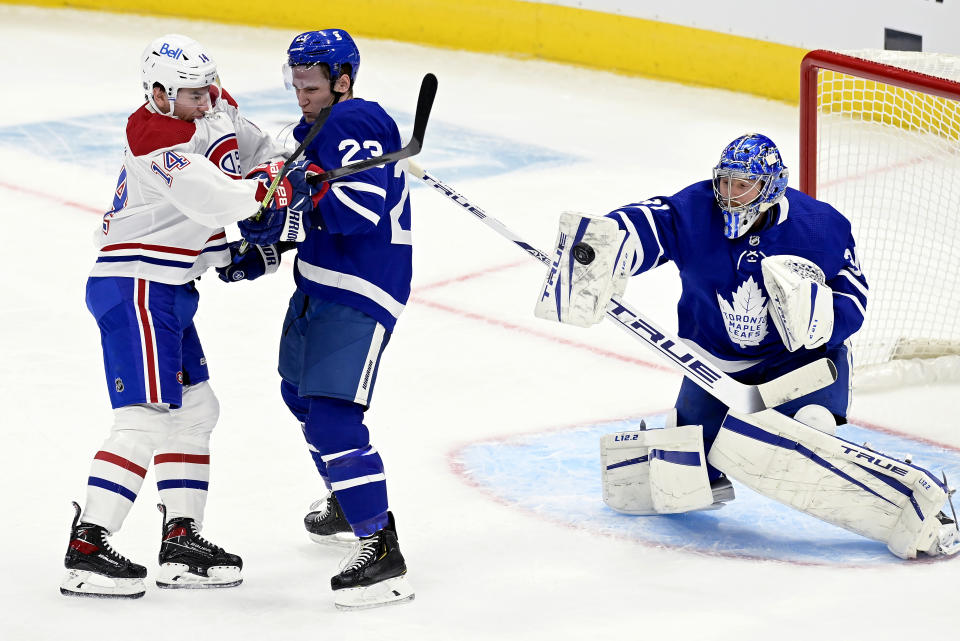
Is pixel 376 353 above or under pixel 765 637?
above

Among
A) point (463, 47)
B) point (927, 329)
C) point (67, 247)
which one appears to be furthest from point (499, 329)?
point (463, 47)

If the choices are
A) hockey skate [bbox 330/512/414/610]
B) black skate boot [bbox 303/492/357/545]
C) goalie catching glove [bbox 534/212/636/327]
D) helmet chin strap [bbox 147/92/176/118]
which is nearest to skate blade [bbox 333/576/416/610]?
hockey skate [bbox 330/512/414/610]

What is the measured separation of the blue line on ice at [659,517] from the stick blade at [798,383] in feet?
1.01

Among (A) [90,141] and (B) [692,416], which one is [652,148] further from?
(B) [692,416]

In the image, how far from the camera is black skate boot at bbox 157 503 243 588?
287 cm

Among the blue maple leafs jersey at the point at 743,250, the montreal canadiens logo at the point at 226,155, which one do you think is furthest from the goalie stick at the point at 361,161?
the blue maple leafs jersey at the point at 743,250

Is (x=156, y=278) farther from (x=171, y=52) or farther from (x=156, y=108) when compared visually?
(x=171, y=52)

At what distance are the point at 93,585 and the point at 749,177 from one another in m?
1.46

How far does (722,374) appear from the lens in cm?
304

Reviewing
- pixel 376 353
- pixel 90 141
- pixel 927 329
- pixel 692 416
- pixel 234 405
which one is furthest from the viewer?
pixel 90 141

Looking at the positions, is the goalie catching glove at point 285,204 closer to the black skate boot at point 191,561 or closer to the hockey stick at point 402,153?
the hockey stick at point 402,153

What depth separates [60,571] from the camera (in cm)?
293

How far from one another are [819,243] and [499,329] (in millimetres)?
1638

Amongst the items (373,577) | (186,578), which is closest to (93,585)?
(186,578)
